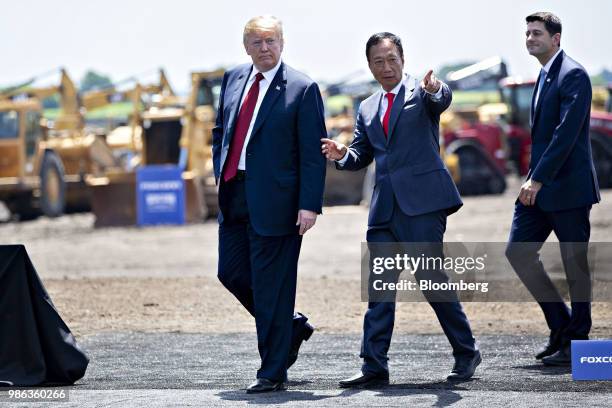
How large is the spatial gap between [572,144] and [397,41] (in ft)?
4.29

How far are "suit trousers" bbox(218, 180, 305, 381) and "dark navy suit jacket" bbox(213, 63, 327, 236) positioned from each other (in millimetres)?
103

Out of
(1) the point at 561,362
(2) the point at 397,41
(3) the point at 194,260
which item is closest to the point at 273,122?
(2) the point at 397,41

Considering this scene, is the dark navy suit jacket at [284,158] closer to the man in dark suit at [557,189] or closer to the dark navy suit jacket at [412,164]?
the dark navy suit jacket at [412,164]

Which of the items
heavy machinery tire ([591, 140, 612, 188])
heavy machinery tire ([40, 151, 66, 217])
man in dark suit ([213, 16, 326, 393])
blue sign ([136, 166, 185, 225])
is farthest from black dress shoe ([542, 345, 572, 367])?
heavy machinery tire ([591, 140, 612, 188])

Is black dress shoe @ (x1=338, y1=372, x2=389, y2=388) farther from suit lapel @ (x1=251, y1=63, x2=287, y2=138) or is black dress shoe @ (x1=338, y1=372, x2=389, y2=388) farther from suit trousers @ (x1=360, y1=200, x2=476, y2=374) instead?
suit lapel @ (x1=251, y1=63, x2=287, y2=138)

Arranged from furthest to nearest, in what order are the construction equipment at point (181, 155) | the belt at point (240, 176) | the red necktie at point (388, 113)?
the construction equipment at point (181, 155) < the red necktie at point (388, 113) < the belt at point (240, 176)

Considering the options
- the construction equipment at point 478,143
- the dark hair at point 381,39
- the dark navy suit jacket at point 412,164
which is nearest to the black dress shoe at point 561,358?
the dark navy suit jacket at point 412,164

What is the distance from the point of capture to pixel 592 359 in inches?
270

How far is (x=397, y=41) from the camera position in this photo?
281 inches

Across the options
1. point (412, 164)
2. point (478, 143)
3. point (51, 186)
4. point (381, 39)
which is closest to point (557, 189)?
point (412, 164)

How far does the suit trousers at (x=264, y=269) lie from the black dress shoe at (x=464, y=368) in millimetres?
927

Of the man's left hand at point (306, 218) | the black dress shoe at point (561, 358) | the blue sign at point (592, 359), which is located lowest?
the black dress shoe at point (561, 358)

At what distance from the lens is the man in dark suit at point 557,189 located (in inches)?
303

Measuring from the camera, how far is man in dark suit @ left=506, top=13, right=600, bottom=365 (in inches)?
303
